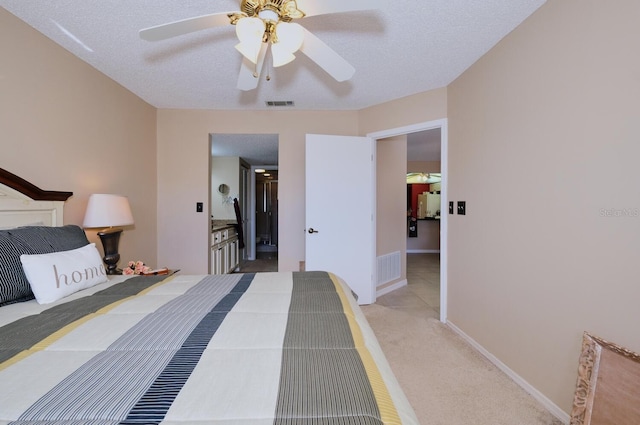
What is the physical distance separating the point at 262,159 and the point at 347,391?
5.30 meters

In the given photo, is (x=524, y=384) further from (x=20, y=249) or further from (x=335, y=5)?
(x=20, y=249)

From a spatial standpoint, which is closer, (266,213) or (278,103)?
(278,103)

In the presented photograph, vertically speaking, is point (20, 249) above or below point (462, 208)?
below

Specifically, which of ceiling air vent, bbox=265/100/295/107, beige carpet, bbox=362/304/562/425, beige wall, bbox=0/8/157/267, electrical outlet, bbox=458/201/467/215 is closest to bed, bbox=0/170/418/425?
beige wall, bbox=0/8/157/267

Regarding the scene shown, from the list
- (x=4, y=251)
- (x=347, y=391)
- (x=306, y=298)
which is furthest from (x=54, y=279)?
(x=347, y=391)

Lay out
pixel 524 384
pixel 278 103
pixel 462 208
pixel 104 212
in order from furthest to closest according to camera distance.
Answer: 1. pixel 278 103
2. pixel 462 208
3. pixel 104 212
4. pixel 524 384

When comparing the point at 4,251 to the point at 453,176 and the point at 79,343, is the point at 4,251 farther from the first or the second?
the point at 453,176

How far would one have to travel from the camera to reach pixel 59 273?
1.34 m

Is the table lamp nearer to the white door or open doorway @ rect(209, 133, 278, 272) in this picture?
the white door

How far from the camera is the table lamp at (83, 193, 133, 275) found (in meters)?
2.02

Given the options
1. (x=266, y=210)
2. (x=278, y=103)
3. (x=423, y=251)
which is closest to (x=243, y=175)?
(x=266, y=210)

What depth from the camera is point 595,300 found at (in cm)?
131

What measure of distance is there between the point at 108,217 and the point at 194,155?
1421 mm

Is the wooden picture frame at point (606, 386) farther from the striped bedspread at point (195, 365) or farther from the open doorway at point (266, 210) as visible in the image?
the open doorway at point (266, 210)
